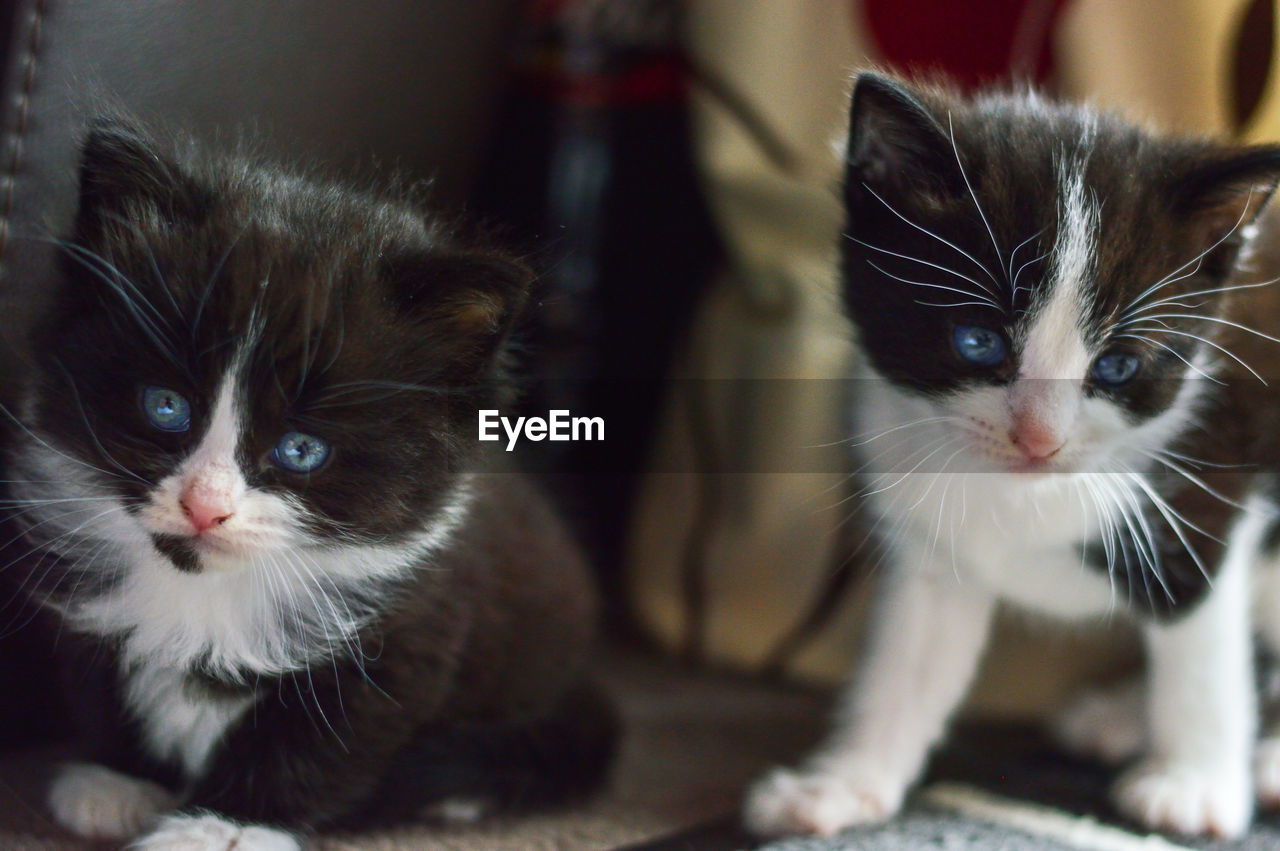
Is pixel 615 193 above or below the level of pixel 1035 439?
above

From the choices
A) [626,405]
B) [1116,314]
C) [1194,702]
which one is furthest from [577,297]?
[1194,702]

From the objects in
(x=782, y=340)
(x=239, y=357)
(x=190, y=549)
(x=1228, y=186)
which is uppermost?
(x=1228, y=186)

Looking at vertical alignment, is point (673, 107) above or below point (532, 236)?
above

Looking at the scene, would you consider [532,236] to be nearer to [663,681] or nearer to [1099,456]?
[1099,456]

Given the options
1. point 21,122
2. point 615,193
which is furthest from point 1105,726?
point 21,122

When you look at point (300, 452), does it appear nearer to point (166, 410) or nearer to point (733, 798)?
point (166, 410)

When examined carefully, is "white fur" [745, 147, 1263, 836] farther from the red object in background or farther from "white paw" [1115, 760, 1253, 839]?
the red object in background

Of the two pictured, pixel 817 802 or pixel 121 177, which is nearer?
pixel 121 177

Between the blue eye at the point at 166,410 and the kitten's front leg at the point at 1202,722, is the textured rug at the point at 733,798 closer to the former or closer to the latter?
the kitten's front leg at the point at 1202,722
